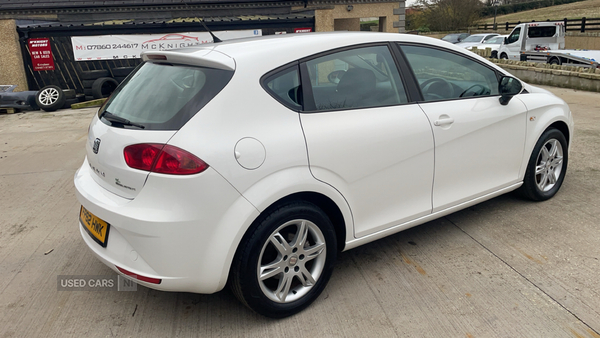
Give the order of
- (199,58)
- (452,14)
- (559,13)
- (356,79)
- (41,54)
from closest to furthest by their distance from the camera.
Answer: (199,58) → (356,79) → (41,54) → (452,14) → (559,13)

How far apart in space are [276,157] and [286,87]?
1.52 feet

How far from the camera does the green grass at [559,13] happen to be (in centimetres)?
4206

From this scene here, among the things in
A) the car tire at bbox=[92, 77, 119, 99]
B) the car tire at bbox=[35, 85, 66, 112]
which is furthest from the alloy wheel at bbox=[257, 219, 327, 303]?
the car tire at bbox=[92, 77, 119, 99]

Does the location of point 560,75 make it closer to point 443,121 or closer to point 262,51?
point 443,121

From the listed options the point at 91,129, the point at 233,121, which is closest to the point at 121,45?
the point at 91,129

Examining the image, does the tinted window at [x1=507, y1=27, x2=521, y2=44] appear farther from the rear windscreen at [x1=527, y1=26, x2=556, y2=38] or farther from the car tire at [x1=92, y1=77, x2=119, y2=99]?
the car tire at [x1=92, y1=77, x2=119, y2=99]

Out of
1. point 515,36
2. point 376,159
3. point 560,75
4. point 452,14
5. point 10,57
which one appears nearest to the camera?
point 376,159

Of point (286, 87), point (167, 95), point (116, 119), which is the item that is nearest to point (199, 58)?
point (167, 95)

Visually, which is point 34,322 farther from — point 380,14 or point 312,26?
point 380,14

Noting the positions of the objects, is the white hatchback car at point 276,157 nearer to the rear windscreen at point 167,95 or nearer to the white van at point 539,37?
the rear windscreen at point 167,95

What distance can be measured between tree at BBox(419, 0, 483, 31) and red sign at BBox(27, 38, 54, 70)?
38.6 meters

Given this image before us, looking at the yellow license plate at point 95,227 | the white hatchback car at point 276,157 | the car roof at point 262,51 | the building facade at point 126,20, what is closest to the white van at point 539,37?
the building facade at point 126,20

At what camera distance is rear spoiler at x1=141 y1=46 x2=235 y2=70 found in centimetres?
252

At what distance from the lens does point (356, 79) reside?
3.00m
